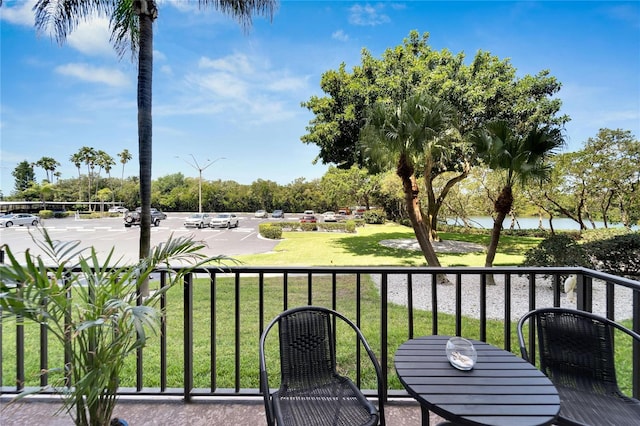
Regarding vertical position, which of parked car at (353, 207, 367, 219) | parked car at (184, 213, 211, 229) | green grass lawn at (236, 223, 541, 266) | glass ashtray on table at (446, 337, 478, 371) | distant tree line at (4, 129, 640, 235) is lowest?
green grass lawn at (236, 223, 541, 266)

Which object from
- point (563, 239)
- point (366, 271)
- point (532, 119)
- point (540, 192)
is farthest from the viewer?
point (540, 192)

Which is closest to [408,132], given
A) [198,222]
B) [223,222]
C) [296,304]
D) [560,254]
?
[560,254]

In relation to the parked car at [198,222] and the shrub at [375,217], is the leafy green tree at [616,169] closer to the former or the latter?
the shrub at [375,217]

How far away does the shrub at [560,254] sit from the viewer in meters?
5.87

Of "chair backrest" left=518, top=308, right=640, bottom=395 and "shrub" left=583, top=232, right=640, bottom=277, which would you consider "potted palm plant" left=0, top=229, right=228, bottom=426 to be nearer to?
"chair backrest" left=518, top=308, right=640, bottom=395

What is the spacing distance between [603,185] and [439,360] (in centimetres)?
1415

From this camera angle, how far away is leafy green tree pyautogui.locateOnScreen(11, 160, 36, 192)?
12.9 metres

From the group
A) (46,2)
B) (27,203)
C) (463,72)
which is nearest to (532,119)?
(463,72)

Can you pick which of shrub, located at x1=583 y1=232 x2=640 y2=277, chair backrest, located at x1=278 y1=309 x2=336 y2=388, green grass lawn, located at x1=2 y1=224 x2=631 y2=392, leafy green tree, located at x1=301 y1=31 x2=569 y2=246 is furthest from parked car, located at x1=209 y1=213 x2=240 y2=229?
chair backrest, located at x1=278 y1=309 x2=336 y2=388

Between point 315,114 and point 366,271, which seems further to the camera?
point 315,114

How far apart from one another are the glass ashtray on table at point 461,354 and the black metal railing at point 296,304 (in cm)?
50

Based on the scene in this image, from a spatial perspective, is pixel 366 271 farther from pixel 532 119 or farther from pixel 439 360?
pixel 532 119

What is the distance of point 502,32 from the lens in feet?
25.4

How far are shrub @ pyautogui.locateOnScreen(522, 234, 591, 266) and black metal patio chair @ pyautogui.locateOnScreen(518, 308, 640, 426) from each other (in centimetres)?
557
